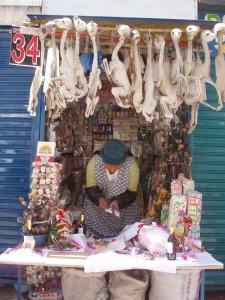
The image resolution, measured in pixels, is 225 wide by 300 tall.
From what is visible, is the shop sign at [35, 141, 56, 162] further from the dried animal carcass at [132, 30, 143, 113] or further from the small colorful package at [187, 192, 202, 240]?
the small colorful package at [187, 192, 202, 240]

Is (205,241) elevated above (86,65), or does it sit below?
below

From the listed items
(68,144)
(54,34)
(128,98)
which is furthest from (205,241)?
(54,34)

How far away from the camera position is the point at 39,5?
191 inches

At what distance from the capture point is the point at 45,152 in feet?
12.8

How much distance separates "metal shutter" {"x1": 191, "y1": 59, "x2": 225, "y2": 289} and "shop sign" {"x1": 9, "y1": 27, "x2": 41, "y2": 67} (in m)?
2.05

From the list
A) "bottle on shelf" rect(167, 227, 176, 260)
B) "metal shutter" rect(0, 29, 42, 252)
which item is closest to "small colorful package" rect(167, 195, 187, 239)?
"bottle on shelf" rect(167, 227, 176, 260)

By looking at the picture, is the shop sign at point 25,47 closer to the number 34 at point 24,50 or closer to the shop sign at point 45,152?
the number 34 at point 24,50

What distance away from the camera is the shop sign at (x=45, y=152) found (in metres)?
3.88

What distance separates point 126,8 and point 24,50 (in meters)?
1.43

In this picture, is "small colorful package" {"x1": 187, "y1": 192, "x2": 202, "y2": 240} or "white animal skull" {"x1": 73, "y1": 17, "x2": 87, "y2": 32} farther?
"small colorful package" {"x1": 187, "y1": 192, "x2": 202, "y2": 240}

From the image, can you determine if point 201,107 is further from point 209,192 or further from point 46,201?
point 46,201

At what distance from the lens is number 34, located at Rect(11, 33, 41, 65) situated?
357cm

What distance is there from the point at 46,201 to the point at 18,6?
234 cm

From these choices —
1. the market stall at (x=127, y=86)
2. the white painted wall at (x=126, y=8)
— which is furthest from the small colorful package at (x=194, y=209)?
the white painted wall at (x=126, y=8)
